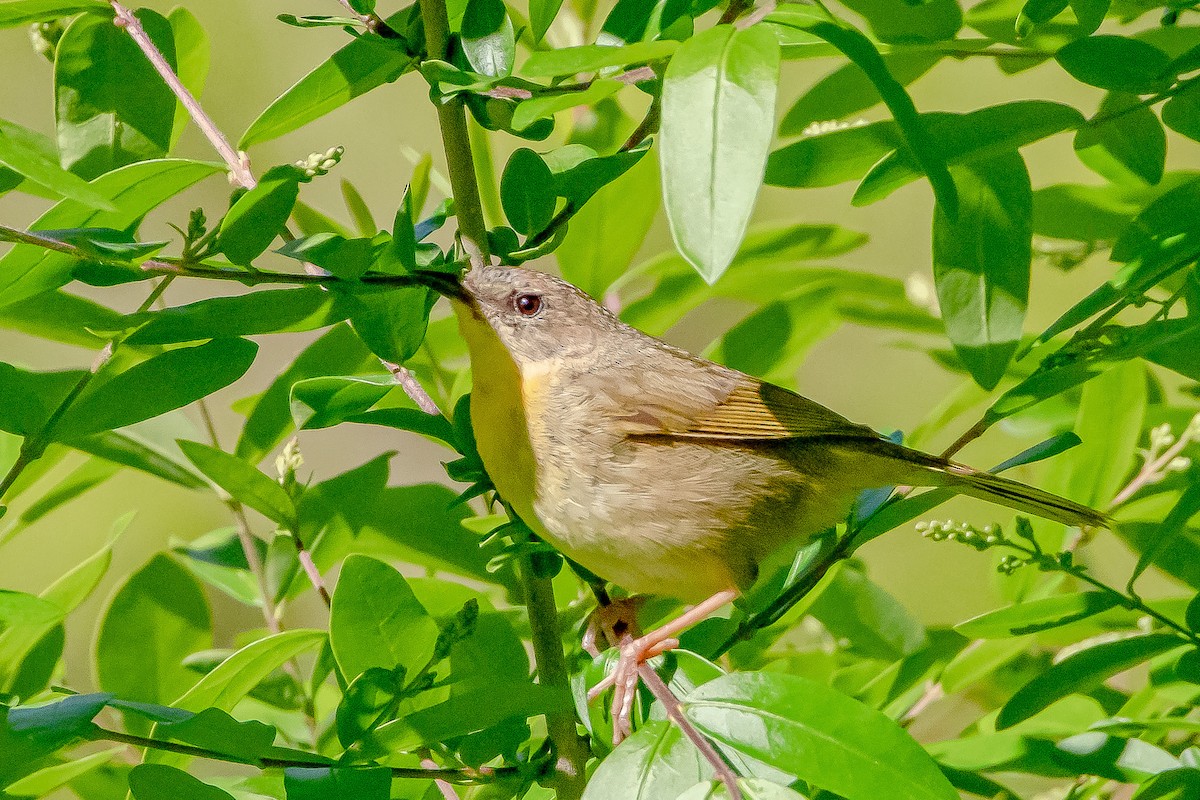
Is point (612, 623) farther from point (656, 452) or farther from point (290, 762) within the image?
point (290, 762)

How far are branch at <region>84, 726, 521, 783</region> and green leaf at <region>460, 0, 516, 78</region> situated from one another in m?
0.97

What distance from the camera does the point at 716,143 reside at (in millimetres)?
1180

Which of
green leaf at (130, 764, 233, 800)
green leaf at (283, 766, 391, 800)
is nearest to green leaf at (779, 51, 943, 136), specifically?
green leaf at (283, 766, 391, 800)

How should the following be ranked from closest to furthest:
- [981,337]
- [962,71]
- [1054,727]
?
[981,337] < [1054,727] < [962,71]

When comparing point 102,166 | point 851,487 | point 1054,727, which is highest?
point 102,166

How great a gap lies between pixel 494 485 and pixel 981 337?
0.89 meters

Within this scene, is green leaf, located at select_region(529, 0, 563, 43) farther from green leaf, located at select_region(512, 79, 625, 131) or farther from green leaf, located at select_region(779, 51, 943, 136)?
green leaf, located at select_region(779, 51, 943, 136)

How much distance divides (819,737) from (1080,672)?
752 mm

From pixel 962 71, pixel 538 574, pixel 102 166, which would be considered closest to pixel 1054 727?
pixel 538 574

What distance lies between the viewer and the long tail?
88.1 inches

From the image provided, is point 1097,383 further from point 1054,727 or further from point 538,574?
point 538,574

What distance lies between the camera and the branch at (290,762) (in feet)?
4.91

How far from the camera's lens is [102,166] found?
6.18 ft

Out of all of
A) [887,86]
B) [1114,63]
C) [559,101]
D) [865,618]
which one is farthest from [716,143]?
[865,618]
